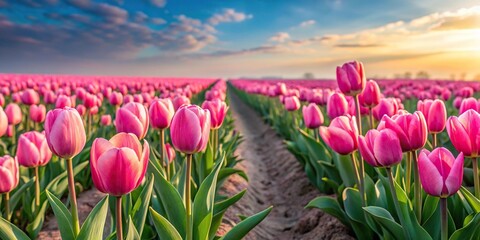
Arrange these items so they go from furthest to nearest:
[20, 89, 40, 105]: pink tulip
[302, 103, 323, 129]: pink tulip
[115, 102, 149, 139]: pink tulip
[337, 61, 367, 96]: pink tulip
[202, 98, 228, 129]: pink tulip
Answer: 1. [20, 89, 40, 105]: pink tulip
2. [302, 103, 323, 129]: pink tulip
3. [202, 98, 228, 129]: pink tulip
4. [337, 61, 367, 96]: pink tulip
5. [115, 102, 149, 139]: pink tulip

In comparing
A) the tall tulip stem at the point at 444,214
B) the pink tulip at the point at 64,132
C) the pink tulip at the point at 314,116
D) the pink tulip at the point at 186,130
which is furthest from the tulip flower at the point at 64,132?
the pink tulip at the point at 314,116

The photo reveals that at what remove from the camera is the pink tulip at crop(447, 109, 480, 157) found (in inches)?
77.0

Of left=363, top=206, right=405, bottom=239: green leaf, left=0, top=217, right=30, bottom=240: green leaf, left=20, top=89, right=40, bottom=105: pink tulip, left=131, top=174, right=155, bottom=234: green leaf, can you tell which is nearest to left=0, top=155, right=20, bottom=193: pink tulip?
left=0, top=217, right=30, bottom=240: green leaf

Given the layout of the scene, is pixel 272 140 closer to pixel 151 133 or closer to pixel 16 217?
pixel 151 133

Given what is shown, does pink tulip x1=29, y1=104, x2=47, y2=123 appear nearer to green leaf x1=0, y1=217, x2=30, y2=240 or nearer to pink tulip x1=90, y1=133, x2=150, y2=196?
green leaf x1=0, y1=217, x2=30, y2=240

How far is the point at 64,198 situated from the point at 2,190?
235 cm

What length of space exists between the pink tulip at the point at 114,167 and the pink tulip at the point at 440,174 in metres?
1.11

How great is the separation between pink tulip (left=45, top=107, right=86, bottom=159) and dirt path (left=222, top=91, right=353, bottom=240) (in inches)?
85.5

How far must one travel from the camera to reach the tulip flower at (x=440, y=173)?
170 cm

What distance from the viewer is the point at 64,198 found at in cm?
467

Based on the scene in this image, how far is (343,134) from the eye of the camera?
2.38 m

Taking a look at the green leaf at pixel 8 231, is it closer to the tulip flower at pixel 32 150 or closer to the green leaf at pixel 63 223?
the green leaf at pixel 63 223

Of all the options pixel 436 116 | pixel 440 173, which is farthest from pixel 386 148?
pixel 436 116

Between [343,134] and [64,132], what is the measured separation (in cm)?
141
